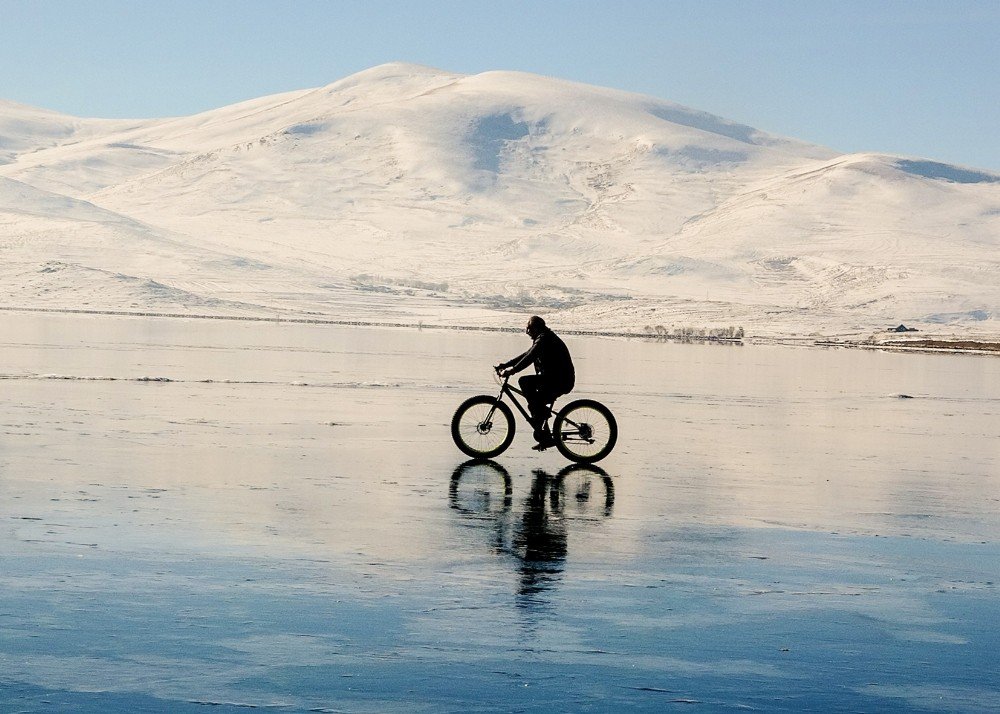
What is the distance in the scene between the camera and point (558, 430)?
18.5 m

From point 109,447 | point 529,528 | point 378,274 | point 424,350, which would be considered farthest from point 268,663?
point 378,274

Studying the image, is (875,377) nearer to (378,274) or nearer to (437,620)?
(437,620)

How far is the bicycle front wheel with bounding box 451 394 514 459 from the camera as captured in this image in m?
18.5

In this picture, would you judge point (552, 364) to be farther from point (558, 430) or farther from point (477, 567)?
point (477, 567)

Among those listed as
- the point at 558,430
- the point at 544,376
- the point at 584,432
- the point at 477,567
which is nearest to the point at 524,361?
the point at 544,376

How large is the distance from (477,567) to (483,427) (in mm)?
8226

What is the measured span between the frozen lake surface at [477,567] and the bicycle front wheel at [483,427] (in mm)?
313

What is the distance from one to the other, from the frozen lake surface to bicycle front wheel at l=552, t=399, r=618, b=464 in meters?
0.26

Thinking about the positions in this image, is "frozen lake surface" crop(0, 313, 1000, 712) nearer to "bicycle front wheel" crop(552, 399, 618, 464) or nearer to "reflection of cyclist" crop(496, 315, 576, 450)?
"bicycle front wheel" crop(552, 399, 618, 464)

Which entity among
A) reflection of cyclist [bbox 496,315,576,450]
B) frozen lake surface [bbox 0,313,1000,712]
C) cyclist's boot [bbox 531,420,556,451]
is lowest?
frozen lake surface [bbox 0,313,1000,712]

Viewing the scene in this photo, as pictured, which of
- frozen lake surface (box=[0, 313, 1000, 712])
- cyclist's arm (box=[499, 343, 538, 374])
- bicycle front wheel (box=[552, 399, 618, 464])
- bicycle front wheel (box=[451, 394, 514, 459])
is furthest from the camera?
bicycle front wheel (box=[451, 394, 514, 459])

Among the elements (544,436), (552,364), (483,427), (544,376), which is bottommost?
(544,436)

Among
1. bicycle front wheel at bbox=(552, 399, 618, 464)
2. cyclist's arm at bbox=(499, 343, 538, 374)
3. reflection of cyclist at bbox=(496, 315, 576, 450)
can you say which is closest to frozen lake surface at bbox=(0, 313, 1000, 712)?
bicycle front wheel at bbox=(552, 399, 618, 464)

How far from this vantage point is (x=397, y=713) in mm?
6695
